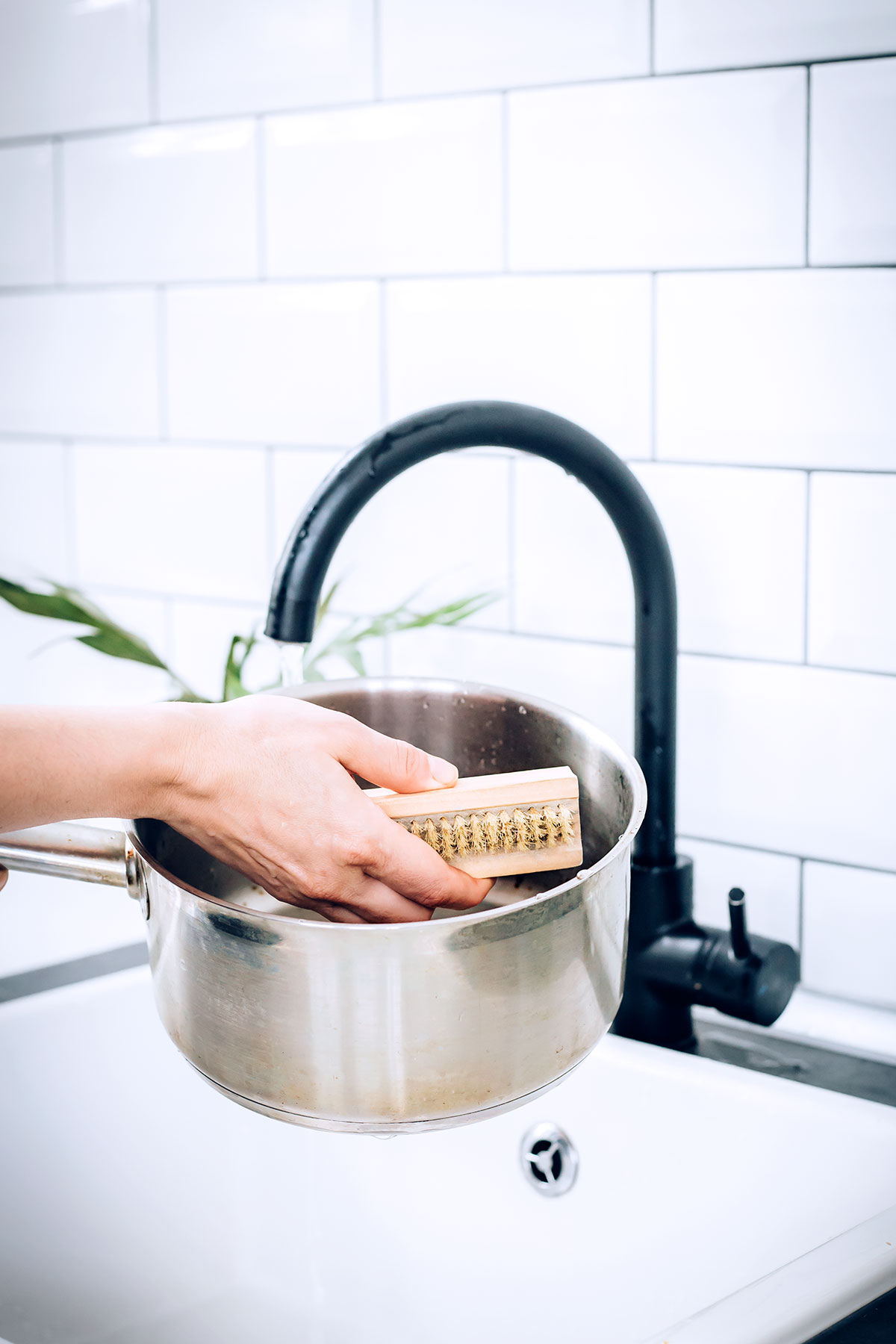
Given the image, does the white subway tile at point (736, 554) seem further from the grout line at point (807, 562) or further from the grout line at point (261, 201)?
the grout line at point (261, 201)

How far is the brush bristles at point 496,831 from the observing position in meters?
0.42

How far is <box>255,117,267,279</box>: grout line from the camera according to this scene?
818 mm

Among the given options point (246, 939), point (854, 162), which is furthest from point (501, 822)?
point (854, 162)

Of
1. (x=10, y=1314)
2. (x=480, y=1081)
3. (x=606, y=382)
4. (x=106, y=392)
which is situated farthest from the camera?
(x=106, y=392)

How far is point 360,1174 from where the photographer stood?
0.63m

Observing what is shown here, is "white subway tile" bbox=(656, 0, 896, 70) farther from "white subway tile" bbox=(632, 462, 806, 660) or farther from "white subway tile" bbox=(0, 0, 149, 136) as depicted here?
"white subway tile" bbox=(0, 0, 149, 136)

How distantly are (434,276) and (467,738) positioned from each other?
0.36m

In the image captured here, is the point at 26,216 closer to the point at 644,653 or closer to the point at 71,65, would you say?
the point at 71,65

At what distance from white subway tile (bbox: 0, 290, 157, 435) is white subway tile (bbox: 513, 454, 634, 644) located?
339 mm

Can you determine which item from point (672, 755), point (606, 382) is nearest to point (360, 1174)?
point (672, 755)

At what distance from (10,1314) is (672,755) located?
425mm

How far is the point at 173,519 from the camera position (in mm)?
→ 917

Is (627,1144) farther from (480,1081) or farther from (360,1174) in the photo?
(480,1081)

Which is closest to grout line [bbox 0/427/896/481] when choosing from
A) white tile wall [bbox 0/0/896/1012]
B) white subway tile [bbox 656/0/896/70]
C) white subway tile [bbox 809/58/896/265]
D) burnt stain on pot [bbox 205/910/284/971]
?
white tile wall [bbox 0/0/896/1012]
